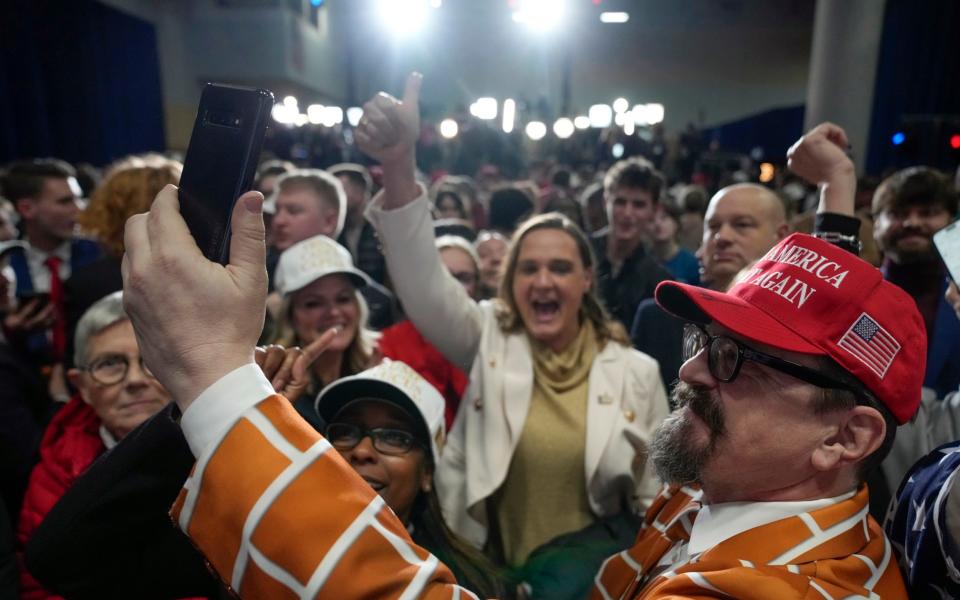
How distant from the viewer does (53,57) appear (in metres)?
9.24

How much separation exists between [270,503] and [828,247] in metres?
0.87

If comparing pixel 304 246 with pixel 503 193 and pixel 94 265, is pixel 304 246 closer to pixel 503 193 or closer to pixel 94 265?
pixel 94 265

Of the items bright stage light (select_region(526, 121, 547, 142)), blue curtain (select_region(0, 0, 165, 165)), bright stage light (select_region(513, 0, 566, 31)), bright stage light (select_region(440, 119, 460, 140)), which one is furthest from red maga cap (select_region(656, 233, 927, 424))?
bright stage light (select_region(526, 121, 547, 142))

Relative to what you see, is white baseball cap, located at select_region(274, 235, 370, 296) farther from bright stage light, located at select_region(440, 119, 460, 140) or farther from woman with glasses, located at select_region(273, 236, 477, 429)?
bright stage light, located at select_region(440, 119, 460, 140)

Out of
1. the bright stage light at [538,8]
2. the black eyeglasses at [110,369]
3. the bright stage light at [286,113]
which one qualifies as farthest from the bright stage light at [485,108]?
the black eyeglasses at [110,369]

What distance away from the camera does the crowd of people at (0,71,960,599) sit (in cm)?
72

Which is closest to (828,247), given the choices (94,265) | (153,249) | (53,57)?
(153,249)

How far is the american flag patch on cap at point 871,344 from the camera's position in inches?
37.2

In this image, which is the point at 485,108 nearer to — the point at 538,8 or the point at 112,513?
the point at 538,8

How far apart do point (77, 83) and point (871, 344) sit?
37.9 feet

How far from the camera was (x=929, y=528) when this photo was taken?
0.92 m

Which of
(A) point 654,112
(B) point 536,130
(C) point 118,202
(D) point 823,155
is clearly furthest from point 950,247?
(A) point 654,112

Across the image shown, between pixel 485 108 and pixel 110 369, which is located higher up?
pixel 485 108

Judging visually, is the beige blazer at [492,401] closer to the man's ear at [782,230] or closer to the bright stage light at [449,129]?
the man's ear at [782,230]
